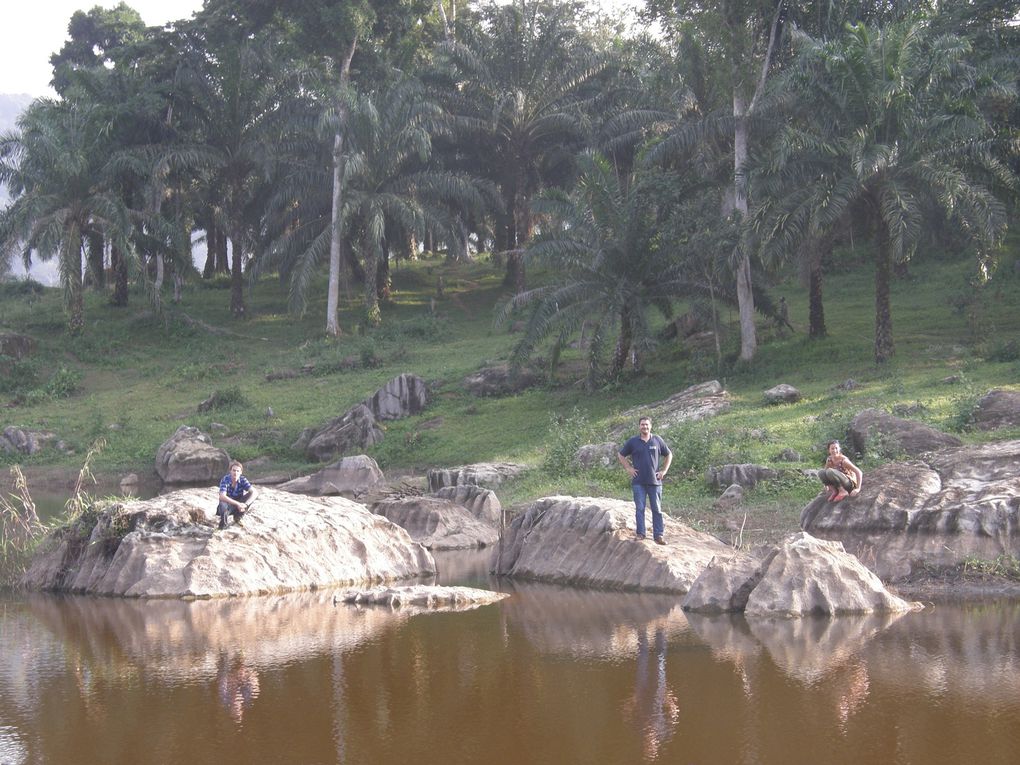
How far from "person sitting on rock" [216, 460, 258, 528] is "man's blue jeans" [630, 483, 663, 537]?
503 centimetres

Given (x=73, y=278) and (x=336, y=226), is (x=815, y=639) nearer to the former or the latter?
(x=336, y=226)

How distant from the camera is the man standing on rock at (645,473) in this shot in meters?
14.2

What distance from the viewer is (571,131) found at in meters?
44.5

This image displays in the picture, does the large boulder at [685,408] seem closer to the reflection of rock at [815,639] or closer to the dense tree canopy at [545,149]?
the dense tree canopy at [545,149]

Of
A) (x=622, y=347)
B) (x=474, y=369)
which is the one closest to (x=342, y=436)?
(x=474, y=369)

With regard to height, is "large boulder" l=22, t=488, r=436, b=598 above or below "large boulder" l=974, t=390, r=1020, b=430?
below

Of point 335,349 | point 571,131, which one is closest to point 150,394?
point 335,349

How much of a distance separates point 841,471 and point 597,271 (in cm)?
1650

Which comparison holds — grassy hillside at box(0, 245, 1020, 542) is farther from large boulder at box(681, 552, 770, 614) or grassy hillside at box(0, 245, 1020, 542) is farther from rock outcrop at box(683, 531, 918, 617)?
rock outcrop at box(683, 531, 918, 617)

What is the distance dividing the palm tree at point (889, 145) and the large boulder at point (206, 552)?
15.2m

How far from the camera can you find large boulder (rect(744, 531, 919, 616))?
38.5ft

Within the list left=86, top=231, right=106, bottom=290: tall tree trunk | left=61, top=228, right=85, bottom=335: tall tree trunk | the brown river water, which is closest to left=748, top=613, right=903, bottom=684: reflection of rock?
the brown river water

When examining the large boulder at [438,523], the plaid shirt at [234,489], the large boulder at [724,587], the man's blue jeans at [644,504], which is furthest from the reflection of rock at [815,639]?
the large boulder at [438,523]

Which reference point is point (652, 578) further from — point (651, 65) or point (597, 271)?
point (651, 65)
